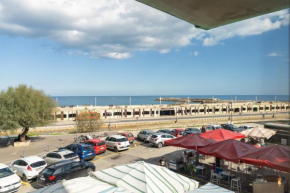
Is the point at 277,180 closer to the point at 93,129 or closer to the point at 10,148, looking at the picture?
the point at 10,148

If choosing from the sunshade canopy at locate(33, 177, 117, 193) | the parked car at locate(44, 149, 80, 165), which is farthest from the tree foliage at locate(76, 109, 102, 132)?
the sunshade canopy at locate(33, 177, 117, 193)

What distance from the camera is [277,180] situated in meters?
10.8

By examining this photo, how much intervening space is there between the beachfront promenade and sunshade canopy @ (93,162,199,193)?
57.3 m

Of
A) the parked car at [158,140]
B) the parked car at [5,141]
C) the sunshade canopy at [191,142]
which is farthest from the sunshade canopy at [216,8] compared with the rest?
the parked car at [5,141]

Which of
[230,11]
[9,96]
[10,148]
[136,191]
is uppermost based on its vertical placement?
[230,11]

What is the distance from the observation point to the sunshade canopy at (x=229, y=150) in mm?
11610

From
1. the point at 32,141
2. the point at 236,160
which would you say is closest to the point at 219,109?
the point at 32,141

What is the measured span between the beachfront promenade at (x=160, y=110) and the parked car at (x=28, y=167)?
5131 centimetres

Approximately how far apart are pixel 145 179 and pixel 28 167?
30.2 ft

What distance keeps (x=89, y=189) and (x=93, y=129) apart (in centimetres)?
2659

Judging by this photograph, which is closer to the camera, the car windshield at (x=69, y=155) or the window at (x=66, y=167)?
the window at (x=66, y=167)

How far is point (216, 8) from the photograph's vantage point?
4309mm

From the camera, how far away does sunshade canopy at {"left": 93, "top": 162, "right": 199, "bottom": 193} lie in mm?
8070

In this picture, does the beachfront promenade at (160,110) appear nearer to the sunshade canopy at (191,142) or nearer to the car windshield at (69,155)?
the car windshield at (69,155)
